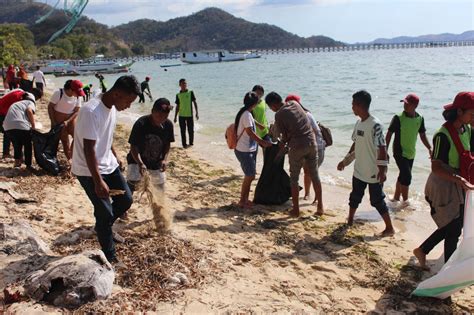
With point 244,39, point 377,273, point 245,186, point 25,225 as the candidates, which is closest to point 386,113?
point 245,186

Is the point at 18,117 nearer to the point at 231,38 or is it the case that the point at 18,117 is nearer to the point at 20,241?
the point at 20,241

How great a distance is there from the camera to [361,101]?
15.0 feet

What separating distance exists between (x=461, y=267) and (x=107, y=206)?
280 centimetres

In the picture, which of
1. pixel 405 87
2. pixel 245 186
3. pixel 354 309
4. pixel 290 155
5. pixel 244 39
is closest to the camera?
pixel 354 309

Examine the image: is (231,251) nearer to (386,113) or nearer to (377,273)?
(377,273)

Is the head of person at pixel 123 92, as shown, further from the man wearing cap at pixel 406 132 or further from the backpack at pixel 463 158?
the man wearing cap at pixel 406 132

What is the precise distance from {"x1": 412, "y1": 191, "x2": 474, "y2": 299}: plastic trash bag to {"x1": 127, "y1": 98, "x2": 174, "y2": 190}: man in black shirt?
9.50 ft

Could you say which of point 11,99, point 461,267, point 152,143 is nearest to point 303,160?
point 152,143

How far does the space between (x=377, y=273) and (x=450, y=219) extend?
3.00ft

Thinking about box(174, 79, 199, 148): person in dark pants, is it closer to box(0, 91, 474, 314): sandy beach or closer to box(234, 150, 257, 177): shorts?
box(0, 91, 474, 314): sandy beach

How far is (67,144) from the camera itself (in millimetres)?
6898

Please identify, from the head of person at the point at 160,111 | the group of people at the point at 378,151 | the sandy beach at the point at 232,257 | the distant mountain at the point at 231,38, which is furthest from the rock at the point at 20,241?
the distant mountain at the point at 231,38

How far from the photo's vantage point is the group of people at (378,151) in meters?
3.54

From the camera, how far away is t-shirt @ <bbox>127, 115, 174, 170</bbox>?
4.67 m
